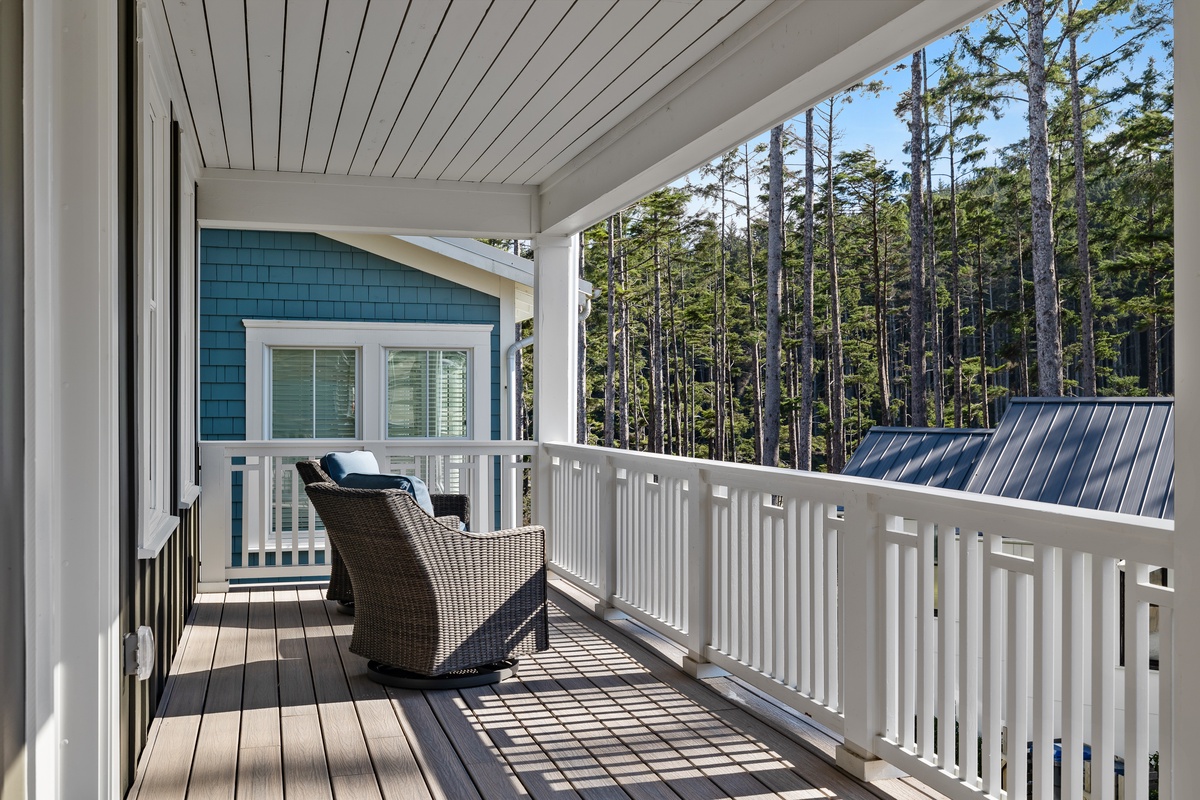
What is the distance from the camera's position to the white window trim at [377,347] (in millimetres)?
8789

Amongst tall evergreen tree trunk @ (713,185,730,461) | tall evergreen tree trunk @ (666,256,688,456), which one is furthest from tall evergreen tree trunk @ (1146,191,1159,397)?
tall evergreen tree trunk @ (666,256,688,456)

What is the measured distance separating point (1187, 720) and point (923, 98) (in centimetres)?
2133

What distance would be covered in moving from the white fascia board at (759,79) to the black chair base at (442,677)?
2.42m

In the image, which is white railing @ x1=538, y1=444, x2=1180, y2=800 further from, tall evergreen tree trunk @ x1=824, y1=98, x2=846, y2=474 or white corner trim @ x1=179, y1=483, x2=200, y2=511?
tall evergreen tree trunk @ x1=824, y1=98, x2=846, y2=474

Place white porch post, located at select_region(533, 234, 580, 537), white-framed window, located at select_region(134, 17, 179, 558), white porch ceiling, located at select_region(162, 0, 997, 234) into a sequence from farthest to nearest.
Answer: white porch post, located at select_region(533, 234, 580, 537), white porch ceiling, located at select_region(162, 0, 997, 234), white-framed window, located at select_region(134, 17, 179, 558)

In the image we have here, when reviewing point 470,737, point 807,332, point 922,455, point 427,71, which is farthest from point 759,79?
point 807,332

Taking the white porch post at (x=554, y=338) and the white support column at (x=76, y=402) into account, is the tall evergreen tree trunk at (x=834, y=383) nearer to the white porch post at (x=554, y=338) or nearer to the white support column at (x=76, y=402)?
the white porch post at (x=554, y=338)

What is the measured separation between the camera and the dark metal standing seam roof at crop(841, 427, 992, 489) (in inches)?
429

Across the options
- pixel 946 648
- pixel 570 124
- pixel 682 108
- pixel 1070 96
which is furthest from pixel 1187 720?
pixel 1070 96

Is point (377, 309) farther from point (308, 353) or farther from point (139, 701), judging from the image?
point (139, 701)

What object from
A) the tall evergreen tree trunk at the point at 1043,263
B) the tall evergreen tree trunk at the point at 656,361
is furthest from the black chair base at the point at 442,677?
the tall evergreen tree trunk at the point at 656,361

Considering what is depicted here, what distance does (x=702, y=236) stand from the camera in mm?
27969

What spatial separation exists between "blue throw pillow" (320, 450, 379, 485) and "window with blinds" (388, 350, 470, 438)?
12.3 feet

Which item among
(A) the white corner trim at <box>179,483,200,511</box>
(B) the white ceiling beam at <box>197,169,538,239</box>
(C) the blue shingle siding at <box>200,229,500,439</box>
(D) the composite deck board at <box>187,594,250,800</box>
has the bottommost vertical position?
(D) the composite deck board at <box>187,594,250,800</box>
